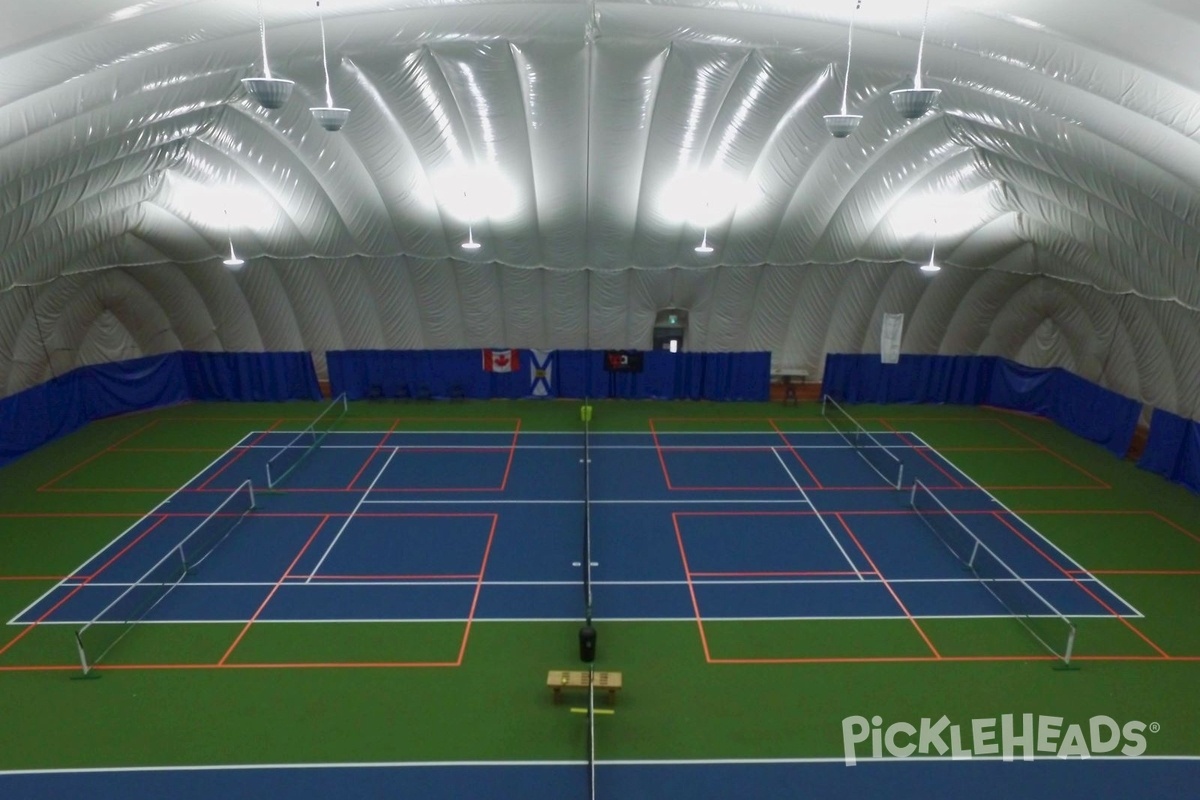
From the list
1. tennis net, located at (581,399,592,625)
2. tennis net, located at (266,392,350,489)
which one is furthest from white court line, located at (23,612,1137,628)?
tennis net, located at (266,392,350,489)

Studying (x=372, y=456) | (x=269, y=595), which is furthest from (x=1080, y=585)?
(x=372, y=456)

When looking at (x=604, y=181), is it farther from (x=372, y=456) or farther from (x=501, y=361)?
(x=372, y=456)

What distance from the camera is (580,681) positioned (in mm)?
11156

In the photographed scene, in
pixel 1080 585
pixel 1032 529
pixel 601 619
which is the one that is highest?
pixel 1032 529

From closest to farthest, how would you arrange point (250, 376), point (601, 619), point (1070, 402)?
point (601, 619), point (1070, 402), point (250, 376)

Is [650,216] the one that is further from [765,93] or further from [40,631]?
[40,631]

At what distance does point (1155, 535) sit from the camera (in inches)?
683

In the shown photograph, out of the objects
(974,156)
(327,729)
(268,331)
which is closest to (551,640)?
(327,729)

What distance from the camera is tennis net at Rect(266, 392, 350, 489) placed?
20.5 meters

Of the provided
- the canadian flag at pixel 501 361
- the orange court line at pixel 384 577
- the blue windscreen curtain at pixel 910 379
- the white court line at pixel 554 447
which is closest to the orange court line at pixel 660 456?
the white court line at pixel 554 447

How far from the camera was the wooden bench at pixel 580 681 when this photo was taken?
11086 millimetres

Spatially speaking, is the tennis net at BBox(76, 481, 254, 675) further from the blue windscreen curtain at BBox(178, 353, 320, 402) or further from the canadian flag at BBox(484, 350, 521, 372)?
the canadian flag at BBox(484, 350, 521, 372)

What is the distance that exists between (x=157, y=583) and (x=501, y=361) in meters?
15.3

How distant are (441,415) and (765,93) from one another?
1573 cm
